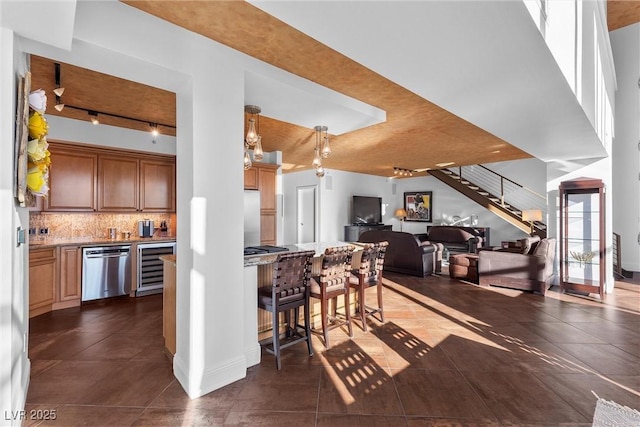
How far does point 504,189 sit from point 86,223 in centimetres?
1042

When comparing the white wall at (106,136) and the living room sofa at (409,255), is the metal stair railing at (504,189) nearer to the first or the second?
the living room sofa at (409,255)

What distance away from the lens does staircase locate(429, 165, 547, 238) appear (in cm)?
813

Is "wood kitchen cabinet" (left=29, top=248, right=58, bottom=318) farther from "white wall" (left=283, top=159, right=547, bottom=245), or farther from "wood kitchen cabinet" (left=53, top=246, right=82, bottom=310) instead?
"white wall" (left=283, top=159, right=547, bottom=245)

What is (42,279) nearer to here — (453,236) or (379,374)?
(379,374)

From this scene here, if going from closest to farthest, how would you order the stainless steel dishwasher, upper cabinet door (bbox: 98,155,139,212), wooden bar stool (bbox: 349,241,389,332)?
wooden bar stool (bbox: 349,241,389,332) → the stainless steel dishwasher → upper cabinet door (bbox: 98,155,139,212)

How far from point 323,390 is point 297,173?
755 cm

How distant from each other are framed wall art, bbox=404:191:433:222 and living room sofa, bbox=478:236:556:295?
15.7ft

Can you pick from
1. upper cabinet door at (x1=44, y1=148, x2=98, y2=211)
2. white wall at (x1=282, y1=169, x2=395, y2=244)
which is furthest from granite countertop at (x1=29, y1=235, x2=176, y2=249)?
white wall at (x1=282, y1=169, x2=395, y2=244)

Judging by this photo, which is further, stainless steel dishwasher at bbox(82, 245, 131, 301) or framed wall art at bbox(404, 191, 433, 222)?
framed wall art at bbox(404, 191, 433, 222)

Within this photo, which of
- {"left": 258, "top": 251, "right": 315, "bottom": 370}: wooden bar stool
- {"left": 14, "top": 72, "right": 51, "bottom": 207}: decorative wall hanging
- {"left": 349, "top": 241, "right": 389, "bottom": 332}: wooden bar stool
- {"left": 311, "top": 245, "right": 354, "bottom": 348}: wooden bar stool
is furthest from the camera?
{"left": 349, "top": 241, "right": 389, "bottom": 332}: wooden bar stool

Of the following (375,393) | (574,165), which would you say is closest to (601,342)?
(375,393)

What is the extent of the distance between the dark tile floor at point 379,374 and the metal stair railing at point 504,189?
5174mm

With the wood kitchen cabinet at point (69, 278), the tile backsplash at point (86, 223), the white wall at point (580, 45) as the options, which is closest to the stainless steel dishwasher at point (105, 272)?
the wood kitchen cabinet at point (69, 278)

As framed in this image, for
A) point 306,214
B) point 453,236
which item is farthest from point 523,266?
point 306,214
